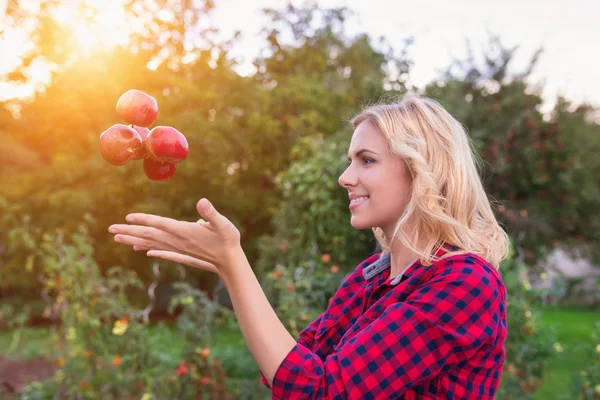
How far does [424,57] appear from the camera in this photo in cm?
898

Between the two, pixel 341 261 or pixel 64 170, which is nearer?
pixel 341 261

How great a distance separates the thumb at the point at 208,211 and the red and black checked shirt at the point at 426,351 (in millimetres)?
314

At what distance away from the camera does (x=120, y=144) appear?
4.55 ft

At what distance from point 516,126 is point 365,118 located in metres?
7.01

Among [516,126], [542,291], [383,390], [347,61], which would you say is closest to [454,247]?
[383,390]

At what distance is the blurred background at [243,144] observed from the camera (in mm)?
5098

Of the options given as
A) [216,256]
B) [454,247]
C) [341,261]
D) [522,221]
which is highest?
[216,256]

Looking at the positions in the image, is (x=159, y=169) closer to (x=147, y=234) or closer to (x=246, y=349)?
(x=147, y=234)

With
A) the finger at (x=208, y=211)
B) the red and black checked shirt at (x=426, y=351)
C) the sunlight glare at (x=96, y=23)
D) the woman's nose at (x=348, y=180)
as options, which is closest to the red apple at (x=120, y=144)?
the finger at (x=208, y=211)

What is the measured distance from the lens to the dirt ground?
603 centimetres

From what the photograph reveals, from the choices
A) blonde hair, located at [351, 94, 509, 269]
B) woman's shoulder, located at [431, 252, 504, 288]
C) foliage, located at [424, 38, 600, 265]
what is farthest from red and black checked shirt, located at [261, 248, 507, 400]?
foliage, located at [424, 38, 600, 265]

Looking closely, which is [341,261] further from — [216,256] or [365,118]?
[216,256]

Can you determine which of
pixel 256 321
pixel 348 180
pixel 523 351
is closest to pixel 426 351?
pixel 256 321

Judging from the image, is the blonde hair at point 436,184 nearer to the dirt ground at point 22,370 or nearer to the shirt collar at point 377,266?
the shirt collar at point 377,266
